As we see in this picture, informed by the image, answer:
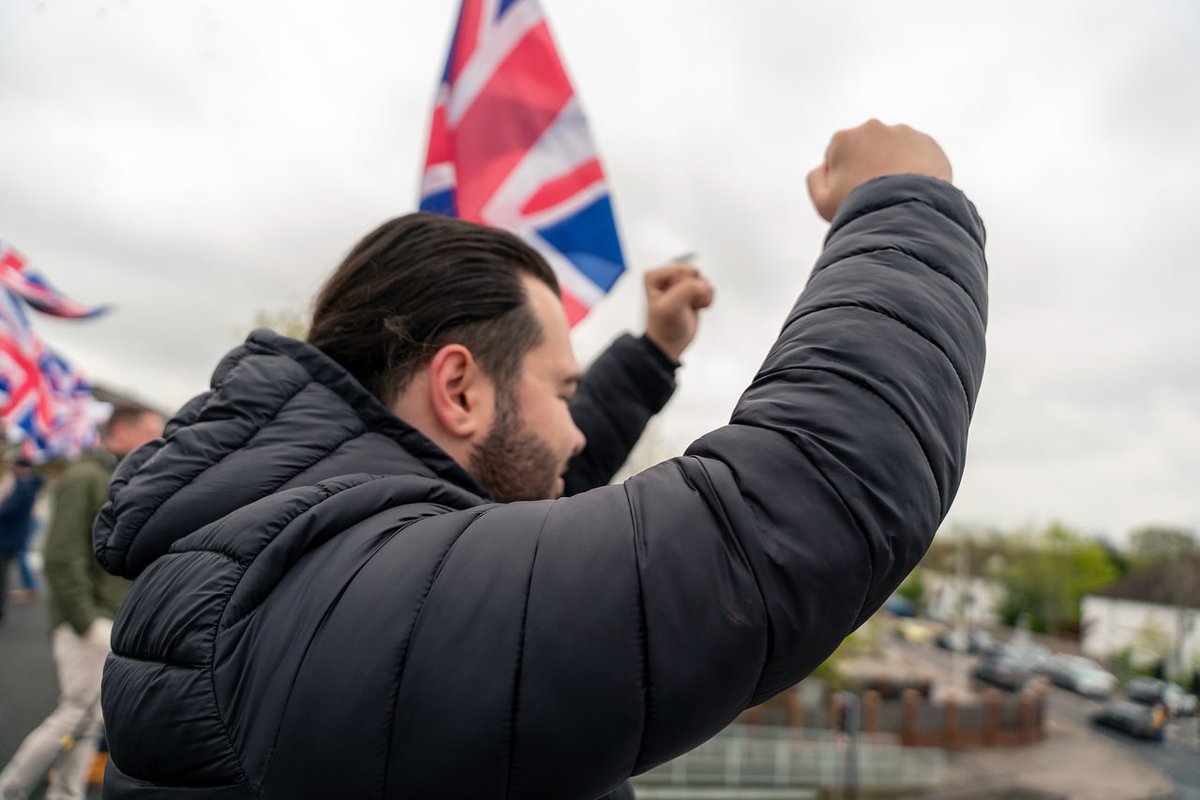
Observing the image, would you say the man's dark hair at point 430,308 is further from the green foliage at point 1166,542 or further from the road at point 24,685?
the green foliage at point 1166,542

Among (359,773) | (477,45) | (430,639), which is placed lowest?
(359,773)

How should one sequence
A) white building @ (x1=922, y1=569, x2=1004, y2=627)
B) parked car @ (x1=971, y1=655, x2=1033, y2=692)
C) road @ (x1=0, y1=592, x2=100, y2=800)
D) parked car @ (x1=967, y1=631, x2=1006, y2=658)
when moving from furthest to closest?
white building @ (x1=922, y1=569, x2=1004, y2=627) → parked car @ (x1=967, y1=631, x2=1006, y2=658) → parked car @ (x1=971, y1=655, x2=1033, y2=692) → road @ (x1=0, y1=592, x2=100, y2=800)

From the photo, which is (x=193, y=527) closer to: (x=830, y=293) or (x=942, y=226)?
(x=830, y=293)

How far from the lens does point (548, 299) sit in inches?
53.1

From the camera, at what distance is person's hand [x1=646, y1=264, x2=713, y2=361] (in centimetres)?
192

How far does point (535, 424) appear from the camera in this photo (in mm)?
1277

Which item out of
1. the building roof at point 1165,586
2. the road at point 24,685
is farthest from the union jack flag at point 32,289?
the building roof at point 1165,586

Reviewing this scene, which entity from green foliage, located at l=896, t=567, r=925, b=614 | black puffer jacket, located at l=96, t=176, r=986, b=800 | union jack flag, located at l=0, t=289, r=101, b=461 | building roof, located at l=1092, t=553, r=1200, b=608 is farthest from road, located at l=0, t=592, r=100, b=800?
green foliage, located at l=896, t=567, r=925, b=614

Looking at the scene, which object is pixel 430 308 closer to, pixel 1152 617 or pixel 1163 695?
pixel 1163 695

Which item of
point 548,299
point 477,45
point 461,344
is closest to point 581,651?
point 461,344

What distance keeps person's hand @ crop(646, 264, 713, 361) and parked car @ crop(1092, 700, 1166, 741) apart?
2570cm

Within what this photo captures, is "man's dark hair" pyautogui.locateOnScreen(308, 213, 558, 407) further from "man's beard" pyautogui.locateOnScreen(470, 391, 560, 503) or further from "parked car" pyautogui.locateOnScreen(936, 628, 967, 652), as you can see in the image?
"parked car" pyautogui.locateOnScreen(936, 628, 967, 652)

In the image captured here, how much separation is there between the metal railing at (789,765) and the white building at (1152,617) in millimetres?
9009

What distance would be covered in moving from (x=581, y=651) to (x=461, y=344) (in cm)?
63
